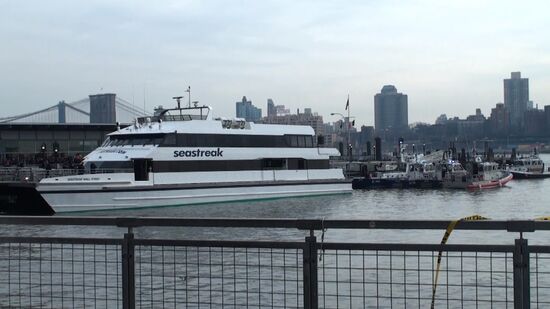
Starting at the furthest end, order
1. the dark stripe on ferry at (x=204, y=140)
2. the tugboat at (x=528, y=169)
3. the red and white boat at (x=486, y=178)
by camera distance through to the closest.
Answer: the tugboat at (x=528, y=169) → the red and white boat at (x=486, y=178) → the dark stripe on ferry at (x=204, y=140)

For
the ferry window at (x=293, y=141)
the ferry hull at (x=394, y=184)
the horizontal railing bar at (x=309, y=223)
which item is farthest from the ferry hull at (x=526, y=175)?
the horizontal railing bar at (x=309, y=223)

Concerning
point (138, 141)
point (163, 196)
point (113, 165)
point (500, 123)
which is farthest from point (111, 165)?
point (500, 123)

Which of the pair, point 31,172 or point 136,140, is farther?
point 136,140

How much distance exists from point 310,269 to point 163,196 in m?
32.2

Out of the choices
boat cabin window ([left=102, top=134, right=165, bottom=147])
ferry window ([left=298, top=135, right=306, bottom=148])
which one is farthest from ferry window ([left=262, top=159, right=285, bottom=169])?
boat cabin window ([left=102, top=134, right=165, bottom=147])

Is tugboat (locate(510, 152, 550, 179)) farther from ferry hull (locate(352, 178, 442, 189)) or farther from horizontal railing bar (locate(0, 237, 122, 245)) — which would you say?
horizontal railing bar (locate(0, 237, 122, 245))

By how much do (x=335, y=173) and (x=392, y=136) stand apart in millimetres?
137864

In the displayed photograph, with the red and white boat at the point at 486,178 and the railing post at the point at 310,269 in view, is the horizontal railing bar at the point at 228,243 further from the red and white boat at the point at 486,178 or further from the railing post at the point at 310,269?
the red and white boat at the point at 486,178

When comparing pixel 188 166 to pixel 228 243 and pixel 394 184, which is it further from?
pixel 228 243

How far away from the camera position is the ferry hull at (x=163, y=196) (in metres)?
34.3

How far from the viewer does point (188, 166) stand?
38.5 metres

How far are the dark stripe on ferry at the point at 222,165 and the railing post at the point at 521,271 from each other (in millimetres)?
32543

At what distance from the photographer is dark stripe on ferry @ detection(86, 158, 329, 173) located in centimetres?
3688

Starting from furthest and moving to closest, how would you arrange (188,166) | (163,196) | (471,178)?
(471,178) → (188,166) → (163,196)
